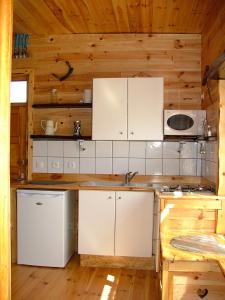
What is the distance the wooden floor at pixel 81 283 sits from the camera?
250cm

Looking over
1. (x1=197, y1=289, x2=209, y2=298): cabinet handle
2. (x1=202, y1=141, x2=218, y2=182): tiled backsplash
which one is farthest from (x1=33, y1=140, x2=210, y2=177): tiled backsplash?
(x1=197, y1=289, x2=209, y2=298): cabinet handle

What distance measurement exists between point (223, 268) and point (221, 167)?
1.22m

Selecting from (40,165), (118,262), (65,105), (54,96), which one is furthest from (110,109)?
(118,262)

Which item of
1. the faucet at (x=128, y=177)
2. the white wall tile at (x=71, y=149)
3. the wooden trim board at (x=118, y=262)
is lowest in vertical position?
the wooden trim board at (x=118, y=262)

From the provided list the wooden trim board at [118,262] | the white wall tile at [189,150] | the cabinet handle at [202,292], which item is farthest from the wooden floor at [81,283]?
the white wall tile at [189,150]

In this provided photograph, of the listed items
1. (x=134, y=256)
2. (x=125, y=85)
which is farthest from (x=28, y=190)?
(x=125, y=85)

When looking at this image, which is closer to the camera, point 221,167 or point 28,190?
point 221,167

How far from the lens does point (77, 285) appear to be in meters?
2.68

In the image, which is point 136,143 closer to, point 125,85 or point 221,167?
point 125,85

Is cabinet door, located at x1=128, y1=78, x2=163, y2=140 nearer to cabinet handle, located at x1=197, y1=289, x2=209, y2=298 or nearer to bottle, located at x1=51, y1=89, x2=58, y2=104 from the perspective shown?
bottle, located at x1=51, y1=89, x2=58, y2=104

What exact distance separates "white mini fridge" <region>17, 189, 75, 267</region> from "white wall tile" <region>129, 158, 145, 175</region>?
2.73 feet

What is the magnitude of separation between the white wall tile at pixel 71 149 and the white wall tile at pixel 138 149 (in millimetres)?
662

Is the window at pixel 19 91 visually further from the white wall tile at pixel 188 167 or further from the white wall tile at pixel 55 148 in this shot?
the white wall tile at pixel 188 167

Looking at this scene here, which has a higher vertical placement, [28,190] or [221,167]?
[221,167]
